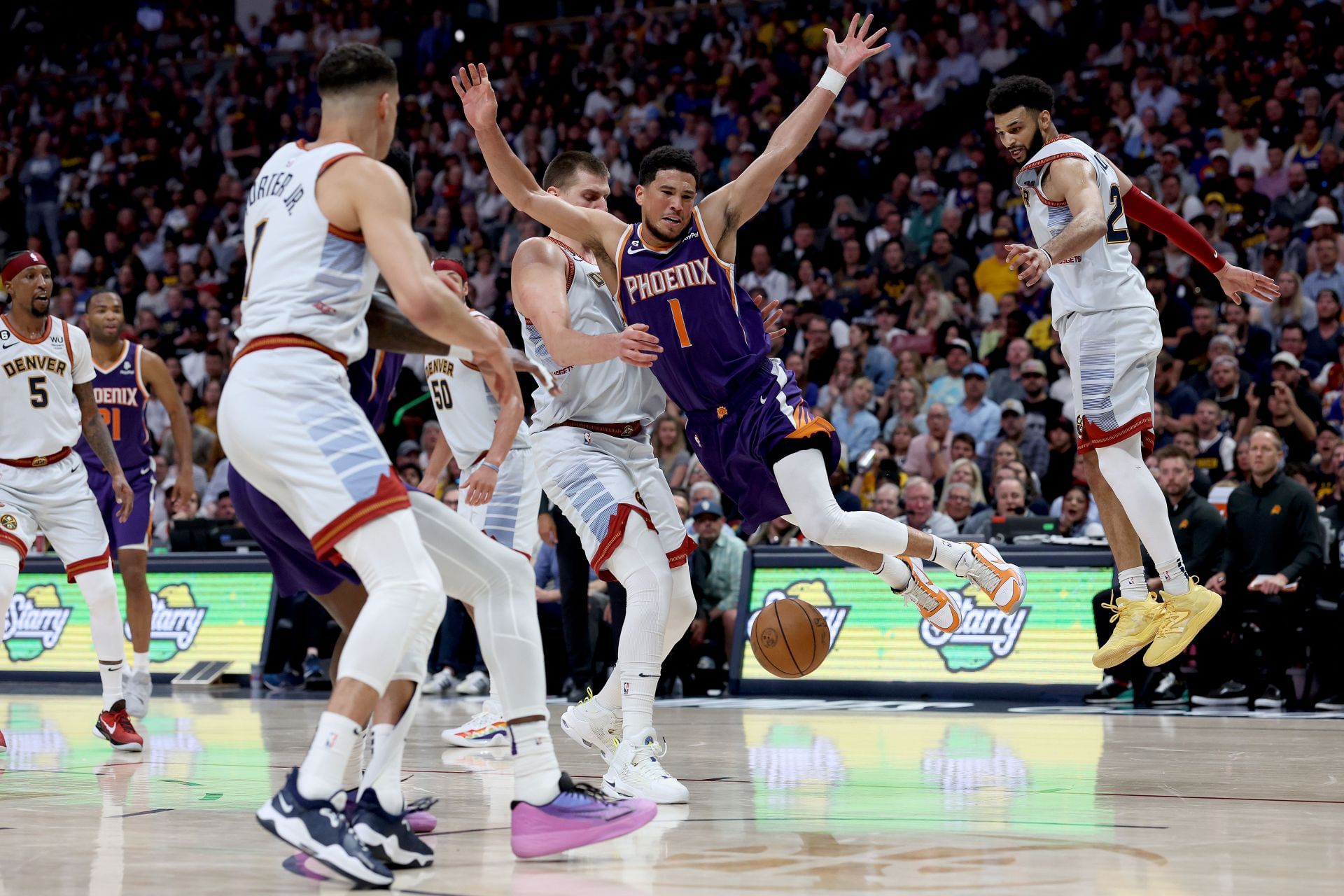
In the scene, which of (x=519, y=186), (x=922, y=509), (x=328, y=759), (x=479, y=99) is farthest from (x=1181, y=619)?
(x=922, y=509)

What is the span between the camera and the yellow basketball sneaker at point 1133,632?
7.13m

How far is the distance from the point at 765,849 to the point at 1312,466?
8816 millimetres

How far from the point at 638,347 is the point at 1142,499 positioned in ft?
9.41

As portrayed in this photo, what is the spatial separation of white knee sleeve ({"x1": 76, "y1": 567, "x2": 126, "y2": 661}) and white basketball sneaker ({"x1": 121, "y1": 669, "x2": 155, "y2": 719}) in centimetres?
99

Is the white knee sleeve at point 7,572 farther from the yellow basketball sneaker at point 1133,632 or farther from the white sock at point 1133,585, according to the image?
the white sock at point 1133,585

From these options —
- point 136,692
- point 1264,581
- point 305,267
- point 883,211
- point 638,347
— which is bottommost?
point 136,692

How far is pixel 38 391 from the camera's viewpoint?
8242mm

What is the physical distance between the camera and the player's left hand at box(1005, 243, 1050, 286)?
5.98 m

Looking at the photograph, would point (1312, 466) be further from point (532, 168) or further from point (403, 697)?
point (532, 168)

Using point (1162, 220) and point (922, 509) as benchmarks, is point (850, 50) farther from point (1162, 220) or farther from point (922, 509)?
point (922, 509)

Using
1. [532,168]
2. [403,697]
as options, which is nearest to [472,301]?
[532,168]

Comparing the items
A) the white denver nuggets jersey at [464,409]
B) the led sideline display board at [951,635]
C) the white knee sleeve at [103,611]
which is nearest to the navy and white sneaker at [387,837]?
the white denver nuggets jersey at [464,409]

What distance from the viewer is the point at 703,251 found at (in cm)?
624

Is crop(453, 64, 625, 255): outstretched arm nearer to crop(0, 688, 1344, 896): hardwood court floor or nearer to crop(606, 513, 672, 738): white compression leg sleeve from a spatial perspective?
crop(606, 513, 672, 738): white compression leg sleeve
